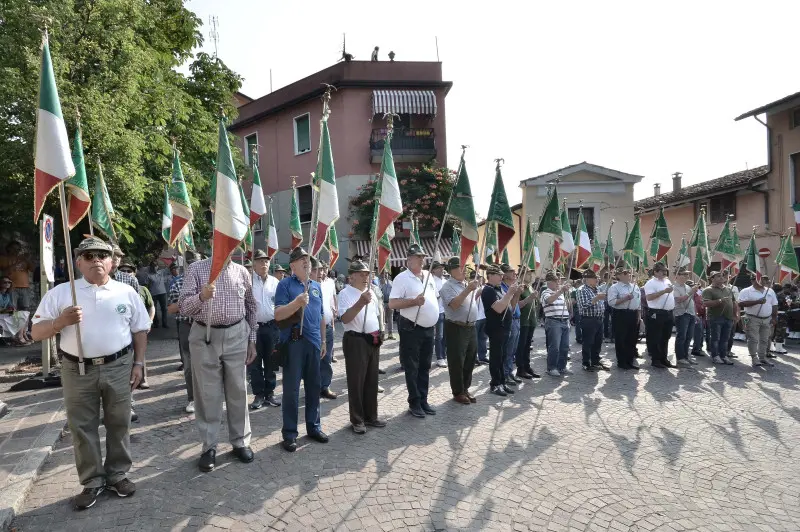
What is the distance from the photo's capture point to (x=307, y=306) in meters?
5.87

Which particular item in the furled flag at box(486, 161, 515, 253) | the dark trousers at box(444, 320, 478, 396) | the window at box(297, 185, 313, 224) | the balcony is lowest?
the dark trousers at box(444, 320, 478, 396)

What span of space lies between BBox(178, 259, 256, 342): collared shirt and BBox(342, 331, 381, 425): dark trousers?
139cm

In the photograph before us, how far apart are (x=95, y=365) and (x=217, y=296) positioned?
119cm

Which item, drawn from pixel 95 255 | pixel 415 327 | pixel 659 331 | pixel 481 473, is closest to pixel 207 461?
pixel 95 255

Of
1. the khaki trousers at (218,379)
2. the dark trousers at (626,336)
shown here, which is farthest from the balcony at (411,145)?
the khaki trousers at (218,379)

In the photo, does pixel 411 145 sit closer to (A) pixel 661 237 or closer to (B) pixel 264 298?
(A) pixel 661 237

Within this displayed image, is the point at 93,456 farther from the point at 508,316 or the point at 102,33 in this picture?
the point at 102,33

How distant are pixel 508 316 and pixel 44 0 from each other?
10123 millimetres

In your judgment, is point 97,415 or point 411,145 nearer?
point 97,415

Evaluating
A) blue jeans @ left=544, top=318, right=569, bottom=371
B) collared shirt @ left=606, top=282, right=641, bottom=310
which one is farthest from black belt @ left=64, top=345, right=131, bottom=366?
collared shirt @ left=606, top=282, right=641, bottom=310

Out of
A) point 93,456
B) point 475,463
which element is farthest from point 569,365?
point 93,456

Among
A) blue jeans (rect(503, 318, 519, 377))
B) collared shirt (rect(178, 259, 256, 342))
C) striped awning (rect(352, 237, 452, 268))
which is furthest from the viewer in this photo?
striped awning (rect(352, 237, 452, 268))

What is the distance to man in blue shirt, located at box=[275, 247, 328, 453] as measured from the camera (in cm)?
561

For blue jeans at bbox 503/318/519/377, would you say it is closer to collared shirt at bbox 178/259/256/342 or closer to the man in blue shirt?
the man in blue shirt
